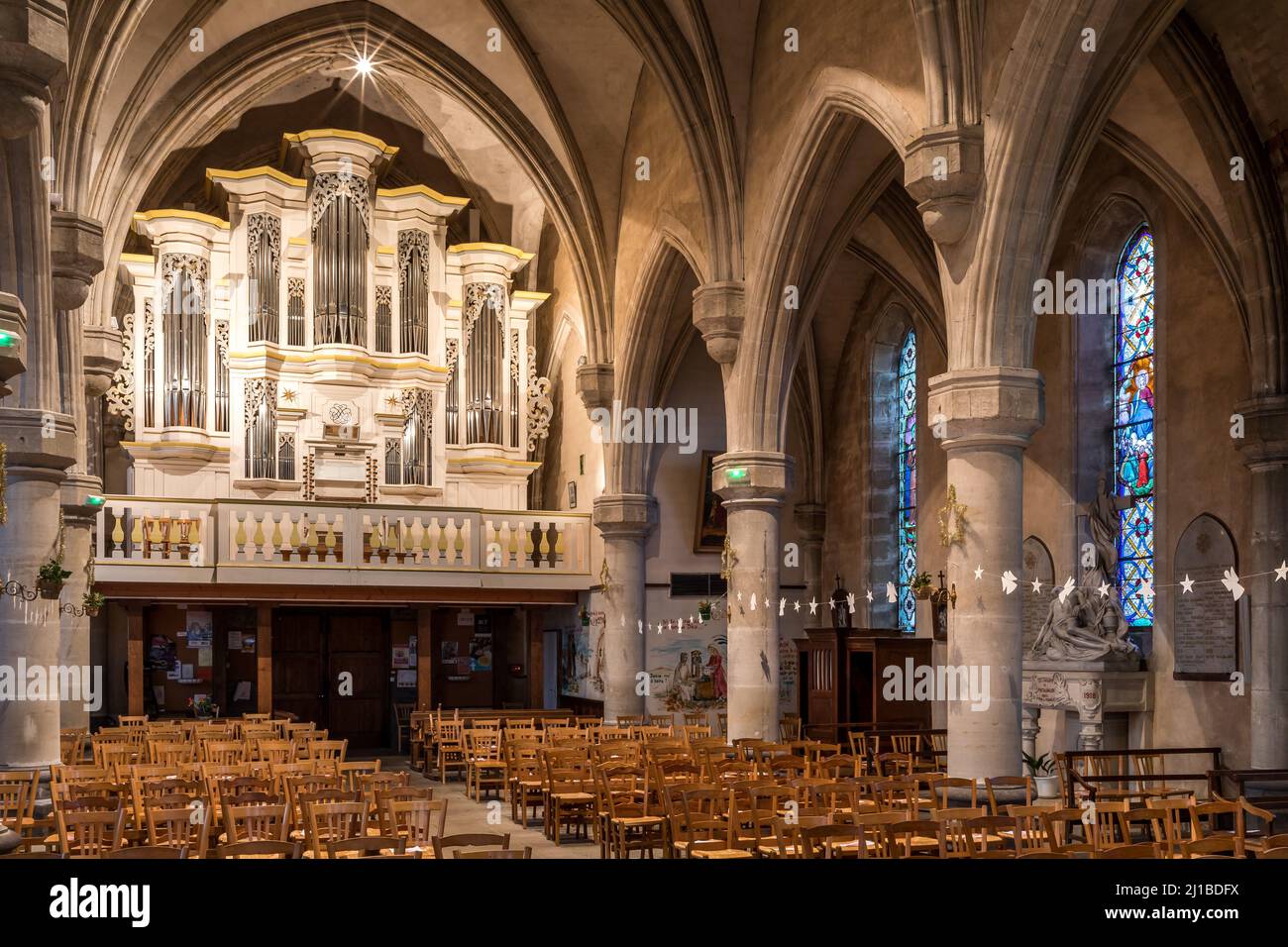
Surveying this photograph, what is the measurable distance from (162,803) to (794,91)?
34.1 ft

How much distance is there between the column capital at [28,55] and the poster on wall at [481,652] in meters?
18.4

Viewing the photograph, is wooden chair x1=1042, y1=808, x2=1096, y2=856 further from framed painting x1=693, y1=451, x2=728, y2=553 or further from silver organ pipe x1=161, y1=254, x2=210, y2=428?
silver organ pipe x1=161, y1=254, x2=210, y2=428

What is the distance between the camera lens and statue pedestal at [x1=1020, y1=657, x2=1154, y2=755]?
1482 cm

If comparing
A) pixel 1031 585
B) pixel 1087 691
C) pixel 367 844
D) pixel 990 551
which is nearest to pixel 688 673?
pixel 1031 585

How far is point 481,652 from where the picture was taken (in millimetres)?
25656

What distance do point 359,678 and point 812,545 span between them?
8379 mm

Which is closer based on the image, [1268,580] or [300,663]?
[1268,580]

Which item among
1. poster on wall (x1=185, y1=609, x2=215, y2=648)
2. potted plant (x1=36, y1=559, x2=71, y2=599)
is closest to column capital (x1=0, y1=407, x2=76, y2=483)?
potted plant (x1=36, y1=559, x2=71, y2=599)

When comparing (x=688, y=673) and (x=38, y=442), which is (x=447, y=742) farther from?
(x=38, y=442)

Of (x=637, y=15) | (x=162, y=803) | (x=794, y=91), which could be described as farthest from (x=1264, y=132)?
(x=162, y=803)

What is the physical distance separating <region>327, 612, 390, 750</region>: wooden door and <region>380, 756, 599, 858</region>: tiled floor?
6.24 metres

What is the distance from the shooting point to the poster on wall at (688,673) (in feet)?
74.2

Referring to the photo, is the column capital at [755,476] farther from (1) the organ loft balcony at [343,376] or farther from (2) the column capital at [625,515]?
(1) the organ loft balcony at [343,376]

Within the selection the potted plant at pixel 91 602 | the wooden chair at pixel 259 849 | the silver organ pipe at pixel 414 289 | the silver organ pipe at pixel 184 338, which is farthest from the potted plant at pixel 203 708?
the wooden chair at pixel 259 849
